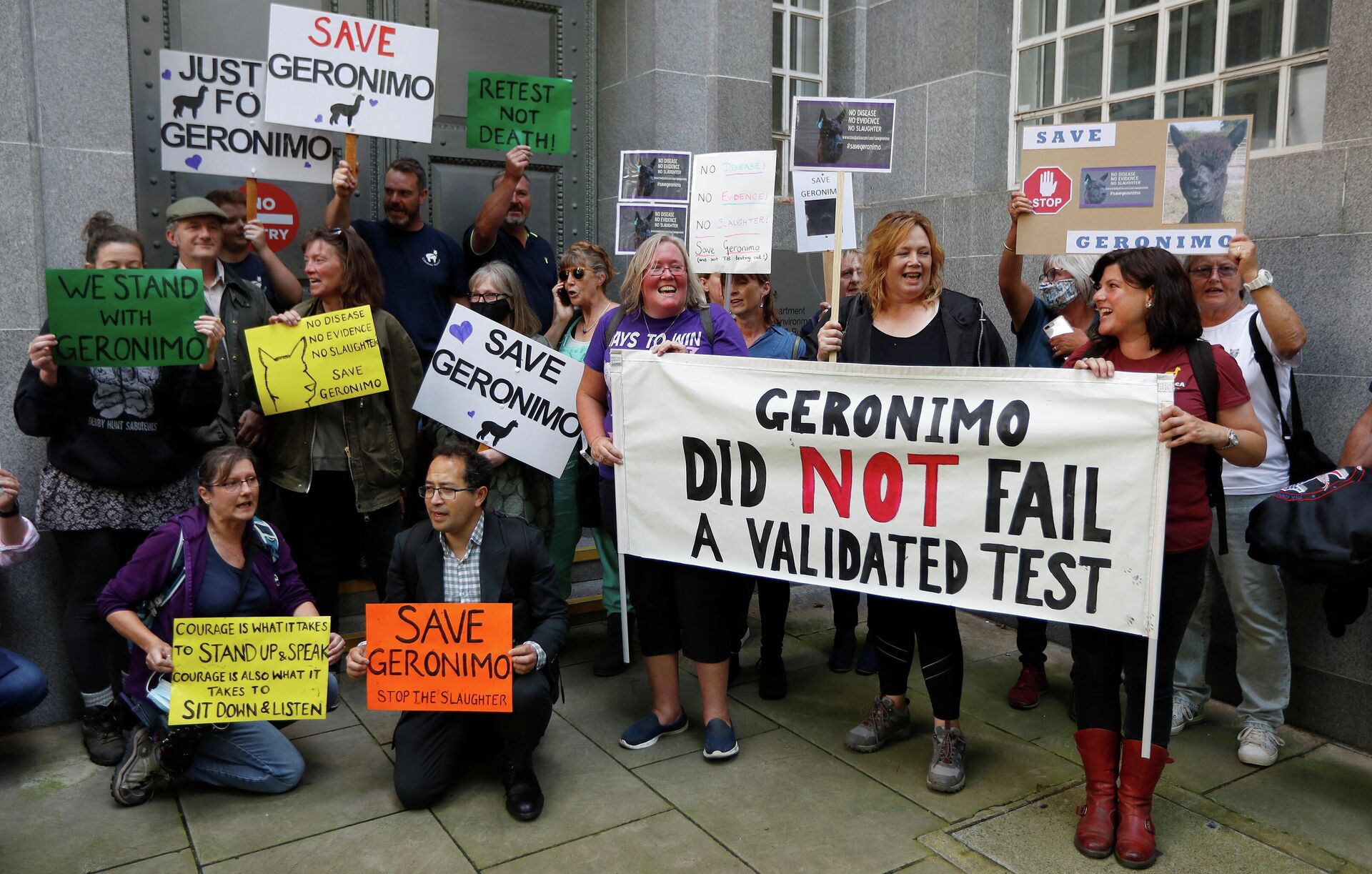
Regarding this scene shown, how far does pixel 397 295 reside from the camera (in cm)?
548

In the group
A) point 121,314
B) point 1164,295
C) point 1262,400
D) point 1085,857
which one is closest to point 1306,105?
point 1262,400

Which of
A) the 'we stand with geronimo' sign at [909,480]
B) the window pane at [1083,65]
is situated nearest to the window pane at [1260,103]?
the window pane at [1083,65]

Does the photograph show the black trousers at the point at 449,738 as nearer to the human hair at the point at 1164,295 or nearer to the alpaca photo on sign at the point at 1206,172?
the human hair at the point at 1164,295

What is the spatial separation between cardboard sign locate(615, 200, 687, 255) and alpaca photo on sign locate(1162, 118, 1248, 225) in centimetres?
271

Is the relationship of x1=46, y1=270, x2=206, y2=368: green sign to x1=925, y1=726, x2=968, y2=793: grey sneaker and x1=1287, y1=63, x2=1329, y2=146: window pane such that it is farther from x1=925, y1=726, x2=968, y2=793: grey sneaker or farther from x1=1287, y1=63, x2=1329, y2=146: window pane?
x1=1287, y1=63, x2=1329, y2=146: window pane

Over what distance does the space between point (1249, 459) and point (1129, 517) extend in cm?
46

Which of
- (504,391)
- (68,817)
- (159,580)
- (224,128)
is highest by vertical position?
(224,128)

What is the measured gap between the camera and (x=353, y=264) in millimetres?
4836

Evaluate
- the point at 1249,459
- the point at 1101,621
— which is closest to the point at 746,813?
the point at 1101,621

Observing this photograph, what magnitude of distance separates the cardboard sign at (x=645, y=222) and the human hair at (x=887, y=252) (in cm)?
209

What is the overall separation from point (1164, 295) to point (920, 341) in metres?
0.87

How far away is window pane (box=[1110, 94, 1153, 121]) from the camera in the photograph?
6016mm

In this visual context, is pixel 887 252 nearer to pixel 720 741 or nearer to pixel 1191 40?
pixel 720 741

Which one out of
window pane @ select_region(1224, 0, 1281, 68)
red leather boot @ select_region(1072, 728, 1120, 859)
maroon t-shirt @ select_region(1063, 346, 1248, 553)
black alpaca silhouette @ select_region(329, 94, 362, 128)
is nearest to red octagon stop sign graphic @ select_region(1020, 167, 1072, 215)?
→ maroon t-shirt @ select_region(1063, 346, 1248, 553)
